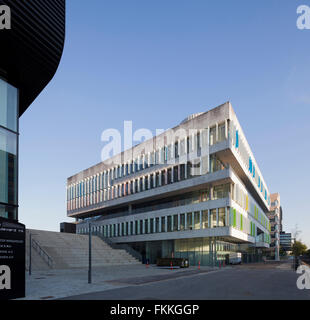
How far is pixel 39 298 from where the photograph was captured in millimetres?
16500

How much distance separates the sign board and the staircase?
2323 centimetres

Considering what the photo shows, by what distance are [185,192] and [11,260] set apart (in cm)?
4336

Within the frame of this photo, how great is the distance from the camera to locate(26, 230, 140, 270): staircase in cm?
4041

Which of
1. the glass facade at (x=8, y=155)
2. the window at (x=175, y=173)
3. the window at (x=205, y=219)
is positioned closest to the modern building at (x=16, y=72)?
the glass facade at (x=8, y=155)

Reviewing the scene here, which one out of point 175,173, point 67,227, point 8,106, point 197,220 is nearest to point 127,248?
point 197,220

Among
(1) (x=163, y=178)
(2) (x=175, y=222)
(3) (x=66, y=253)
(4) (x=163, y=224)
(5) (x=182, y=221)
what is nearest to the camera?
(3) (x=66, y=253)

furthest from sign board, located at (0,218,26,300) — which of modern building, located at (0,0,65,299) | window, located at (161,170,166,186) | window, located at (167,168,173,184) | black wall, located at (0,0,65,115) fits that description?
window, located at (161,170,166,186)

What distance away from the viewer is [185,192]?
5697 cm

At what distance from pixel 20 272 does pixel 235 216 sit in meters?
38.6

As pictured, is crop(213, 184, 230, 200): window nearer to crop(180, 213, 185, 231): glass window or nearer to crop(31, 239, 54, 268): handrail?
crop(180, 213, 185, 231): glass window

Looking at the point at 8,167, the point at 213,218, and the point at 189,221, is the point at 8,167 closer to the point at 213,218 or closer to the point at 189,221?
the point at 213,218

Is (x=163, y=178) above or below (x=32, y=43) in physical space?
below

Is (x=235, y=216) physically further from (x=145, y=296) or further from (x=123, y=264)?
(x=145, y=296)
